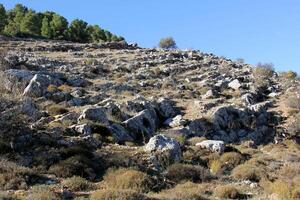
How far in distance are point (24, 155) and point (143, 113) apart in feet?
37.8

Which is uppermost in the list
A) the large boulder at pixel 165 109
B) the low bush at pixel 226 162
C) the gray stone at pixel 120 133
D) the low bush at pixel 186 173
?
the large boulder at pixel 165 109

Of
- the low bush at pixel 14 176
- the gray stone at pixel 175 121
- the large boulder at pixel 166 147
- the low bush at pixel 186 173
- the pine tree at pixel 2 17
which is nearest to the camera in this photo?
the low bush at pixel 14 176

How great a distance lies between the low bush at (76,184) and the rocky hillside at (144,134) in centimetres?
4

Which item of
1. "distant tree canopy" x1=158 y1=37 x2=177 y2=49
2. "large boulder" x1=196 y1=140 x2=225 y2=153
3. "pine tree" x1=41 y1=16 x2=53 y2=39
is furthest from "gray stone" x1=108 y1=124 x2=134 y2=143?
"distant tree canopy" x1=158 y1=37 x2=177 y2=49

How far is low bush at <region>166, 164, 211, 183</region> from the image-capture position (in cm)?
1984

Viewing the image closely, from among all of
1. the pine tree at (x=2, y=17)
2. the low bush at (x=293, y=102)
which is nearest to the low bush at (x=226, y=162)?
the low bush at (x=293, y=102)

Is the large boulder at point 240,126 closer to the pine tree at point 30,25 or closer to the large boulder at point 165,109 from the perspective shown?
the large boulder at point 165,109

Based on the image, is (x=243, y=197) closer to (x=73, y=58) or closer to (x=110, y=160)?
(x=110, y=160)

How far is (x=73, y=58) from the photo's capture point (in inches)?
2343

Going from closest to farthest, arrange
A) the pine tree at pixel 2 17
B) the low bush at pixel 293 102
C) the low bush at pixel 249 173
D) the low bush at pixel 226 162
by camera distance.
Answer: the low bush at pixel 249 173 → the low bush at pixel 226 162 → the low bush at pixel 293 102 → the pine tree at pixel 2 17

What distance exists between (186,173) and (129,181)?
3415 mm

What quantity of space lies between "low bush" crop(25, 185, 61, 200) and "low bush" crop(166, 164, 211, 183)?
5904 mm

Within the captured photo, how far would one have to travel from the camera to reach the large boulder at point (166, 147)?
22362 millimetres

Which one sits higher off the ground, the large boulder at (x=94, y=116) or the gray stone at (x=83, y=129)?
the large boulder at (x=94, y=116)
